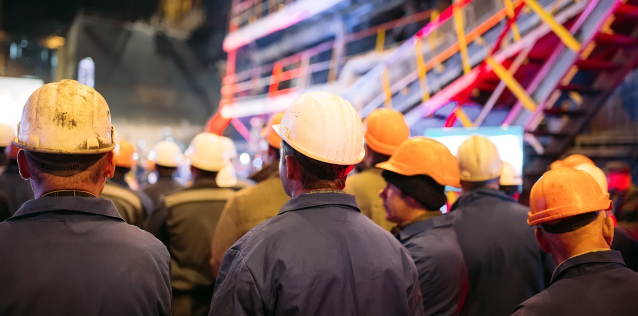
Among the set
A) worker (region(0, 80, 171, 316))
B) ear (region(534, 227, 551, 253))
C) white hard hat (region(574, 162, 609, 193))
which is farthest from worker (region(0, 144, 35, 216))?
white hard hat (region(574, 162, 609, 193))

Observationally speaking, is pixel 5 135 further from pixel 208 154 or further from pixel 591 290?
pixel 591 290

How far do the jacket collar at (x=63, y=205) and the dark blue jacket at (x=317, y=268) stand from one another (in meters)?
0.51

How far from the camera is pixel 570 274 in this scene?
1.98 meters

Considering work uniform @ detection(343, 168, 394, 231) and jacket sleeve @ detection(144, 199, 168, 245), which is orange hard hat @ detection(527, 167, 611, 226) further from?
jacket sleeve @ detection(144, 199, 168, 245)

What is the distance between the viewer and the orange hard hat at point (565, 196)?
6.72 ft

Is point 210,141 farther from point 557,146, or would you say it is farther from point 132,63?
point 132,63

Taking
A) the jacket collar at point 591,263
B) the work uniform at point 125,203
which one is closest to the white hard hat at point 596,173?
the jacket collar at point 591,263

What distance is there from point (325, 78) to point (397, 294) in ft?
45.8

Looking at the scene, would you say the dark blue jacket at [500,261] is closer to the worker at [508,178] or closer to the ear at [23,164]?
the worker at [508,178]

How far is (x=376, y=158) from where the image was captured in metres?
3.78

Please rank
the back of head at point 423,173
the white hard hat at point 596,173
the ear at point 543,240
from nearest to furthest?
the ear at point 543,240, the back of head at point 423,173, the white hard hat at point 596,173

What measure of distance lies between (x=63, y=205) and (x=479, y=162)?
291 centimetres

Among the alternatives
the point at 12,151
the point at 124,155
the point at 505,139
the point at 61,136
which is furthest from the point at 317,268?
the point at 124,155

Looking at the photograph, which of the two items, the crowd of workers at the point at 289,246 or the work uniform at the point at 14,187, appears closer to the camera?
the crowd of workers at the point at 289,246
